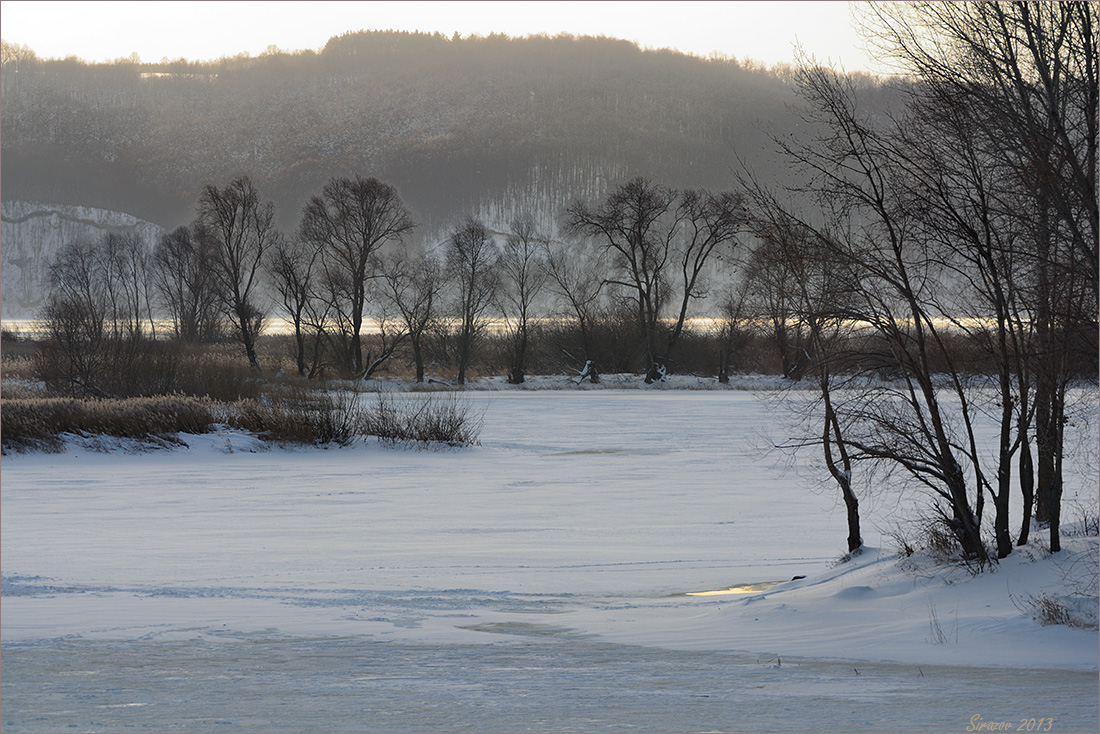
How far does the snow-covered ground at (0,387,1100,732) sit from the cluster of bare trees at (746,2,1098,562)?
124cm

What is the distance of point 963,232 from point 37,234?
665ft

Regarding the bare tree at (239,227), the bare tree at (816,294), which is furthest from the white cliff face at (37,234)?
the bare tree at (816,294)

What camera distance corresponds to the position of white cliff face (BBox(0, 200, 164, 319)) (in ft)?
592

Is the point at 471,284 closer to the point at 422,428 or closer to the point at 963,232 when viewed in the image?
the point at 422,428

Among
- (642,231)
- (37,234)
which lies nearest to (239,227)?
(642,231)

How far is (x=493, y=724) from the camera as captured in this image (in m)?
6.25

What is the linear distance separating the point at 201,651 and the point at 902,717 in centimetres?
511

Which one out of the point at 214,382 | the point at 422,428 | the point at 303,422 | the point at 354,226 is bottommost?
the point at 422,428

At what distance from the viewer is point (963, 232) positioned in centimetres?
1012

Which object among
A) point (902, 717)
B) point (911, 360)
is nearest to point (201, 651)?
point (902, 717)

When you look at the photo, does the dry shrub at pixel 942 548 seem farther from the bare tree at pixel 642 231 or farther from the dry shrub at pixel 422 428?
the bare tree at pixel 642 231

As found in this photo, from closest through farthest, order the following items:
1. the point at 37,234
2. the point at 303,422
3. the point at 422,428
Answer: the point at 303,422 < the point at 422,428 < the point at 37,234

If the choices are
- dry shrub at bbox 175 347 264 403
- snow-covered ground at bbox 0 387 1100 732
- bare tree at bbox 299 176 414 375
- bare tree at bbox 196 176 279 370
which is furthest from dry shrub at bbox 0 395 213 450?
bare tree at bbox 299 176 414 375

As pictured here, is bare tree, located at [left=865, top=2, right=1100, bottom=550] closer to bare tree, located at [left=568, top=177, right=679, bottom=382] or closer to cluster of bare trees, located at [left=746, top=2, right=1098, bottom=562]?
cluster of bare trees, located at [left=746, top=2, right=1098, bottom=562]
